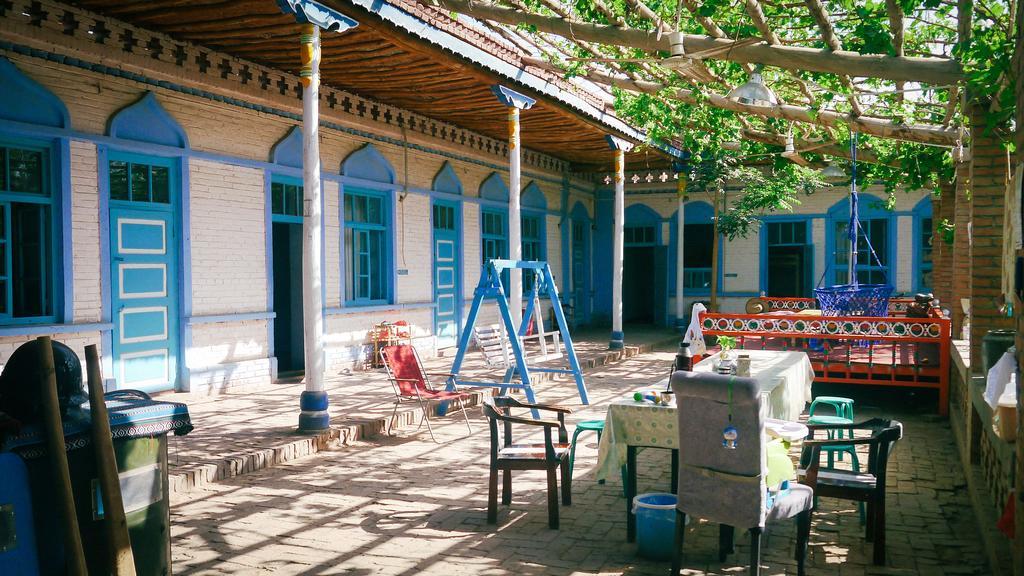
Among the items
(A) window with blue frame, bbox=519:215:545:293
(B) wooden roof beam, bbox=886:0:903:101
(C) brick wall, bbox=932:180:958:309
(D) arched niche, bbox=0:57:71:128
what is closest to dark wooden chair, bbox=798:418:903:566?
(B) wooden roof beam, bbox=886:0:903:101

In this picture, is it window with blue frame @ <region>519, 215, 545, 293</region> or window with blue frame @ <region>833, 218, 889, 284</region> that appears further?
window with blue frame @ <region>833, 218, 889, 284</region>

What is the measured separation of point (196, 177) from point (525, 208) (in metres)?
8.55

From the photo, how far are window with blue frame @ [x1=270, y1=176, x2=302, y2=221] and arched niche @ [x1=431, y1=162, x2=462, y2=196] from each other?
327 centimetres

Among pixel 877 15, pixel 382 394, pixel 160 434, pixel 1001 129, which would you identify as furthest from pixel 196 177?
pixel 1001 129

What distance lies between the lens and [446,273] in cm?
1405

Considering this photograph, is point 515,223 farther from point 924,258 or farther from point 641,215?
point 924,258

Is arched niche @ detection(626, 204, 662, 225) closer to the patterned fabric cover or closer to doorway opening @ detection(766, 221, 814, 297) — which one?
doorway opening @ detection(766, 221, 814, 297)

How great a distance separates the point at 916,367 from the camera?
915 centimetres

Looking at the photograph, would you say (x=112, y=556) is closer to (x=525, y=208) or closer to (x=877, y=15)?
(x=877, y=15)

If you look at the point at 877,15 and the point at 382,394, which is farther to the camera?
the point at 382,394

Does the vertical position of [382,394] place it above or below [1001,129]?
below

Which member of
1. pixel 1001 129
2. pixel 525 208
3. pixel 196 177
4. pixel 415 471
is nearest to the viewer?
pixel 1001 129

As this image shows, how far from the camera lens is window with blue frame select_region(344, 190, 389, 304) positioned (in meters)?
11.7

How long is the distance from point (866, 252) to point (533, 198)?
7.97 m
